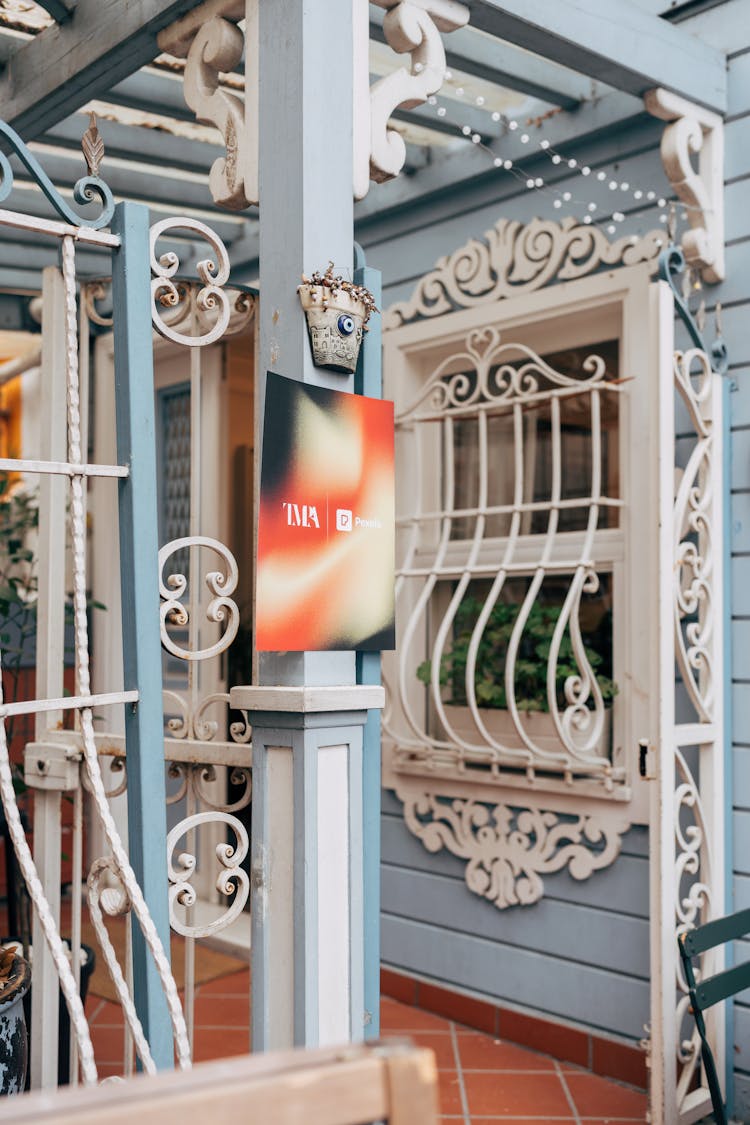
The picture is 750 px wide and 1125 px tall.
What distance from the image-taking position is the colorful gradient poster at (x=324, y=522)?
205 centimetres

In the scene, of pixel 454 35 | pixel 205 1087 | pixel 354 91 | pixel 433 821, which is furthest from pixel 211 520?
pixel 205 1087

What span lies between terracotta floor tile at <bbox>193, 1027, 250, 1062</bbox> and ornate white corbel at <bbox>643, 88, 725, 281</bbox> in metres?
2.88

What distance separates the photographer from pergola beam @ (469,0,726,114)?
2670 mm

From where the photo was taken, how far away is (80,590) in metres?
1.94

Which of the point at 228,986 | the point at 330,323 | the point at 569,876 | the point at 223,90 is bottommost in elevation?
the point at 228,986

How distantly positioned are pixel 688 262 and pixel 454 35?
37.8 inches

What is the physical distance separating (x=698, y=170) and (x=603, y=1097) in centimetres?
284

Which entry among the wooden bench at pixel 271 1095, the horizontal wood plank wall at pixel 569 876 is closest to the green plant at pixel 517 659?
the horizontal wood plank wall at pixel 569 876

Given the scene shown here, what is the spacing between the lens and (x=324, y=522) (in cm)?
214

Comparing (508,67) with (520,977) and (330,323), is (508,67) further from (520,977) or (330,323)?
(520,977)

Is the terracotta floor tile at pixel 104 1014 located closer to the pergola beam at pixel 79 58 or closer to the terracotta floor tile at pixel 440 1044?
the terracotta floor tile at pixel 440 1044

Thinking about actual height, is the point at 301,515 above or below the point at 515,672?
above

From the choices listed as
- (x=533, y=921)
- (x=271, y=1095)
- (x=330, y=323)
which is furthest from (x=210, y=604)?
(x=533, y=921)

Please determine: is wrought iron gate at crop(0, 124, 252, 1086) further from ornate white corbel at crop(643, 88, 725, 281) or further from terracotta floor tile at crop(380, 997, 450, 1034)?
terracotta floor tile at crop(380, 997, 450, 1034)
